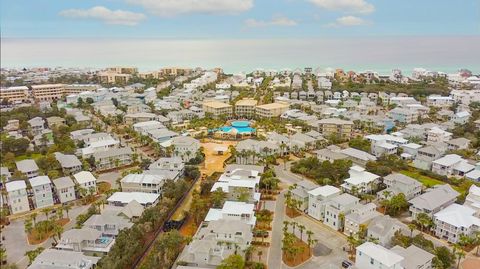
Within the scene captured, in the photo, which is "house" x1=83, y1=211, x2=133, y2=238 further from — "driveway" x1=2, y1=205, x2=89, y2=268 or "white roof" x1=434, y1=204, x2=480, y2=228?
"white roof" x1=434, y1=204, x2=480, y2=228

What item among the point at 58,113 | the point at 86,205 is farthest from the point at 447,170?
the point at 58,113

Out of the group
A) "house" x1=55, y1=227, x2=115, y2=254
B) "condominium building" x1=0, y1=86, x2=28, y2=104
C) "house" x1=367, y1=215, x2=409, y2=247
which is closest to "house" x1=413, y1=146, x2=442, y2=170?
"house" x1=367, y1=215, x2=409, y2=247

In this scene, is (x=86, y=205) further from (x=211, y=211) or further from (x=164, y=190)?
(x=211, y=211)

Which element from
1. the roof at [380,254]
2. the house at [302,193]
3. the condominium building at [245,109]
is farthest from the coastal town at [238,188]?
the condominium building at [245,109]

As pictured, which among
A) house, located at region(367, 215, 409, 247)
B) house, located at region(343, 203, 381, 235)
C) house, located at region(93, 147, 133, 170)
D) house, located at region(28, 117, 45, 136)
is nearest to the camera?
house, located at region(367, 215, 409, 247)

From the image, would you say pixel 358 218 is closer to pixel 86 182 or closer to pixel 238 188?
pixel 238 188

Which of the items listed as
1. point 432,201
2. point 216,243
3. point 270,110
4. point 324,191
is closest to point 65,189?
point 216,243
